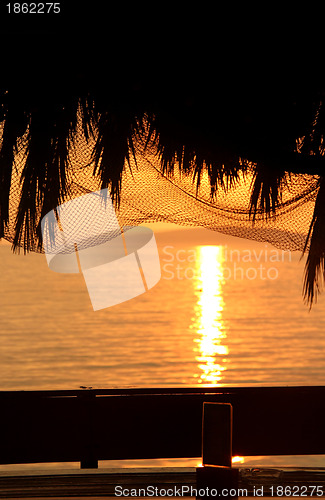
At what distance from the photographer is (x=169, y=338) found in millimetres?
25453

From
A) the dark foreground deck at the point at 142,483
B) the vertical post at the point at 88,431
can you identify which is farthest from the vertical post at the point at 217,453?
the vertical post at the point at 88,431

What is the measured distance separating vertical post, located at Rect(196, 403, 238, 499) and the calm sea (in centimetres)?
265

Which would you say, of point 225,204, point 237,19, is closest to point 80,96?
point 237,19

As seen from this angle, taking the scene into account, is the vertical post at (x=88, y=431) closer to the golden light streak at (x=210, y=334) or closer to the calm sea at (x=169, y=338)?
the calm sea at (x=169, y=338)

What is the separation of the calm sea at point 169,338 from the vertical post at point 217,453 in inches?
104

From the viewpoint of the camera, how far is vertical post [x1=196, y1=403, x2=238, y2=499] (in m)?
3.47

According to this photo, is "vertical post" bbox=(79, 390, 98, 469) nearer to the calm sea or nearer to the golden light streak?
the calm sea

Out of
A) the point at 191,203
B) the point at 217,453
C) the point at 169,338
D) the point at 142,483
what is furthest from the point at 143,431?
the point at 169,338

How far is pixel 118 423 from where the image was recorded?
5.25 metres

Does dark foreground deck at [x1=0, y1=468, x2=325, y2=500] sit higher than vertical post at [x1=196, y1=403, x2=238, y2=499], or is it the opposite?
vertical post at [x1=196, y1=403, x2=238, y2=499]

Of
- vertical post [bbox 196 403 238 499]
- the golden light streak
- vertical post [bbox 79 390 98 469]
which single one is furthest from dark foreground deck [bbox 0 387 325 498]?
the golden light streak

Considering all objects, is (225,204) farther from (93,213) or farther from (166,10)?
(166,10)

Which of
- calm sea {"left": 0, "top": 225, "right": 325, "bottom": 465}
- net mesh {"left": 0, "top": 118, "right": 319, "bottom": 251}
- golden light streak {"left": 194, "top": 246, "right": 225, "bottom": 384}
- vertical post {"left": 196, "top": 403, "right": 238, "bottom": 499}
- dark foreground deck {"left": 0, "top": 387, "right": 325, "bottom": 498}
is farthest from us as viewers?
golden light streak {"left": 194, "top": 246, "right": 225, "bottom": 384}

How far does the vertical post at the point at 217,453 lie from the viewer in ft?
11.4
